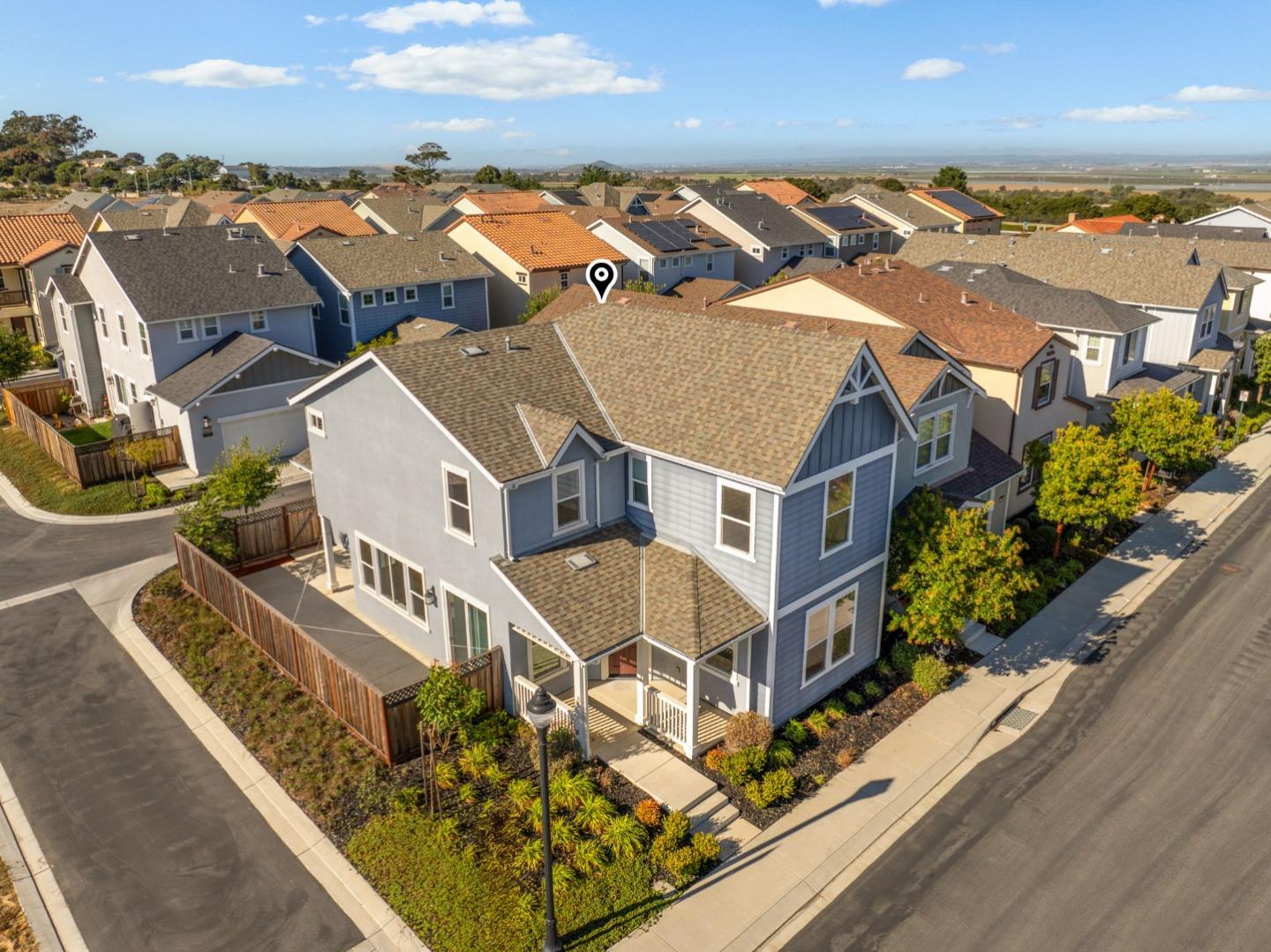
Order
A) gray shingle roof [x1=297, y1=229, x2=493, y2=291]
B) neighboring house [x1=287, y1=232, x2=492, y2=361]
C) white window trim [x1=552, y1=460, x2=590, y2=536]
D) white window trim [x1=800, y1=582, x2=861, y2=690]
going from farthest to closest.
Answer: gray shingle roof [x1=297, y1=229, x2=493, y2=291]
neighboring house [x1=287, y1=232, x2=492, y2=361]
white window trim [x1=800, y1=582, x2=861, y2=690]
white window trim [x1=552, y1=460, x2=590, y2=536]

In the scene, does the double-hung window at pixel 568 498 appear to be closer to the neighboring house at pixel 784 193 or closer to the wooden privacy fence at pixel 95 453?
the wooden privacy fence at pixel 95 453

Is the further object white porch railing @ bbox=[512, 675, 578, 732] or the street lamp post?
white porch railing @ bbox=[512, 675, 578, 732]

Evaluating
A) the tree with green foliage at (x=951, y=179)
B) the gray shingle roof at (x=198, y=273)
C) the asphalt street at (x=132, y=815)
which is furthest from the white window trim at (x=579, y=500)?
the tree with green foliage at (x=951, y=179)

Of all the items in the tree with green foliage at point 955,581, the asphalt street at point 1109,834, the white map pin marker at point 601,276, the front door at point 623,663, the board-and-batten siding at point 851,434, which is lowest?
the asphalt street at point 1109,834

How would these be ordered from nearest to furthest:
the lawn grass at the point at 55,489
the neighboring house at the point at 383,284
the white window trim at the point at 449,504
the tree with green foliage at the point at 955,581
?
1. the white window trim at the point at 449,504
2. the tree with green foliage at the point at 955,581
3. the lawn grass at the point at 55,489
4. the neighboring house at the point at 383,284

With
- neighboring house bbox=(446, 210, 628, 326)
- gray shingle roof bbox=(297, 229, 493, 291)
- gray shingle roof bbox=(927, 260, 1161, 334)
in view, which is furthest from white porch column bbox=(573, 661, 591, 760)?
neighboring house bbox=(446, 210, 628, 326)

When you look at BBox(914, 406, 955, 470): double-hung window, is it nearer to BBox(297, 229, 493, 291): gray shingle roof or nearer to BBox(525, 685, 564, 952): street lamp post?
BBox(525, 685, 564, 952): street lamp post

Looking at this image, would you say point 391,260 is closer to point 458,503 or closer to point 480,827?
point 458,503
